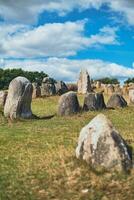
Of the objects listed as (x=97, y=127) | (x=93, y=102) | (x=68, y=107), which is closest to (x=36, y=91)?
(x=93, y=102)

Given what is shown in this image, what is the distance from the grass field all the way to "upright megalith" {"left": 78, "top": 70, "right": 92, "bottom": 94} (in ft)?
91.6

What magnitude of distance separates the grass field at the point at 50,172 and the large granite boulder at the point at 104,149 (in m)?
0.31

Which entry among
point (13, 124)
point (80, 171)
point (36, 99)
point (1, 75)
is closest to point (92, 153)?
point (80, 171)

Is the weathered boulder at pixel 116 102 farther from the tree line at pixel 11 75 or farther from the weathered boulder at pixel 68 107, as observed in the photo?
the tree line at pixel 11 75

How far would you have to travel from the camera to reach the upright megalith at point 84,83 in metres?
52.5

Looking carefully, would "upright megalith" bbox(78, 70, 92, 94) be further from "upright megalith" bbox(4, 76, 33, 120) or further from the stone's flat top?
the stone's flat top

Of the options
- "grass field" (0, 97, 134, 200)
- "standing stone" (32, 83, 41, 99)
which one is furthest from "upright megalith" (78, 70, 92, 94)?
"grass field" (0, 97, 134, 200)

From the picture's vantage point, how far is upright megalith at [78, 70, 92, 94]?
52.5 metres

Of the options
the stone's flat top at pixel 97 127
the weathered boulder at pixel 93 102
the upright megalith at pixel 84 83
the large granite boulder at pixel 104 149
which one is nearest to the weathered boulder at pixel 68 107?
the weathered boulder at pixel 93 102

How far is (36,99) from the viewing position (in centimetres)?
4597

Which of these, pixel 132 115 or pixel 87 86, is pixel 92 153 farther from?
pixel 87 86

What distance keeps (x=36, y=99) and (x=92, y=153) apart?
1137 inches

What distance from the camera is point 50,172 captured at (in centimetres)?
1733

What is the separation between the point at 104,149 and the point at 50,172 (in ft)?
6.05
